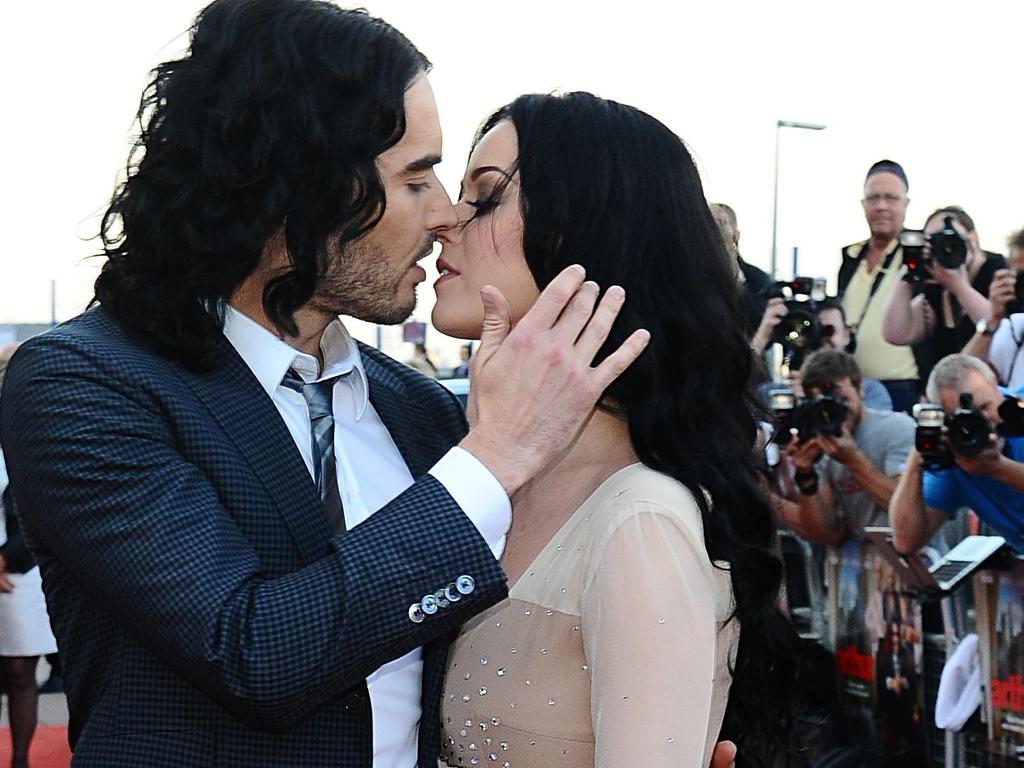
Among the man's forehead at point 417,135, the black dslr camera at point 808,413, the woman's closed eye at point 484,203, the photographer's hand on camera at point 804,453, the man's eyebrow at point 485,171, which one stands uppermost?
the man's forehead at point 417,135

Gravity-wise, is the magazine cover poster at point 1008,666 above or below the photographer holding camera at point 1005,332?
below

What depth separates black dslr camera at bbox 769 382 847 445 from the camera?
17.9 feet

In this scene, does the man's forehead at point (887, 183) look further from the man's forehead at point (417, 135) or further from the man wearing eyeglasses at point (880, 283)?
the man's forehead at point (417, 135)

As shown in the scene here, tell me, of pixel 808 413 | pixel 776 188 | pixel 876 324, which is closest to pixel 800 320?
pixel 876 324

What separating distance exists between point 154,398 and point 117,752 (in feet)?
1.59

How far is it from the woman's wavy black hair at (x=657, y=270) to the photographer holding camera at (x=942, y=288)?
3.34 meters

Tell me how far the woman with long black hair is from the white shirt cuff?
0.63 ft

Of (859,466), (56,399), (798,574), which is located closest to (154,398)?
(56,399)

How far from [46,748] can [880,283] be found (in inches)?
192

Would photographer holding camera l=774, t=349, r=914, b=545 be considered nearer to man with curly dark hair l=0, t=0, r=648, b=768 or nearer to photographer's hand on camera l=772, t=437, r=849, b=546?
photographer's hand on camera l=772, t=437, r=849, b=546

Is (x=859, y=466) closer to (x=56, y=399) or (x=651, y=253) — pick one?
(x=651, y=253)

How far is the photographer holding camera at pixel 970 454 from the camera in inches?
177

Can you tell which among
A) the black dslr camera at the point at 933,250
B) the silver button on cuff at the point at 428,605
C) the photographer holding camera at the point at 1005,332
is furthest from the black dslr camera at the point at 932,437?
the silver button on cuff at the point at 428,605

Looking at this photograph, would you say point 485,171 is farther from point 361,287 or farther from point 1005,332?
point 1005,332
